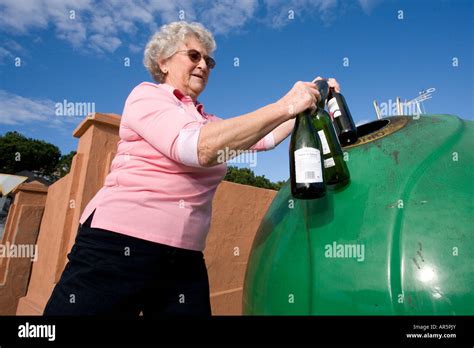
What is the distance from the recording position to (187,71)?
6.00 feet

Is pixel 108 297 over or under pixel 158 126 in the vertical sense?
under

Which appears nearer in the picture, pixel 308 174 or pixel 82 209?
pixel 308 174

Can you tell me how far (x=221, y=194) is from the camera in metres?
5.00

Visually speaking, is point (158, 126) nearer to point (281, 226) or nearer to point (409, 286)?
point (281, 226)

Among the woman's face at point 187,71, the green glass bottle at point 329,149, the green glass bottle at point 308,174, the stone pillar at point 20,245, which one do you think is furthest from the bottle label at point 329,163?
the stone pillar at point 20,245

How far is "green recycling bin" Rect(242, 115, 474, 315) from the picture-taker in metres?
1.23

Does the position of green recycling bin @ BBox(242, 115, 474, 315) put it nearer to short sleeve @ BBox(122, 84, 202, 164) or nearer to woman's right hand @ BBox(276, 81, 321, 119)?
woman's right hand @ BBox(276, 81, 321, 119)

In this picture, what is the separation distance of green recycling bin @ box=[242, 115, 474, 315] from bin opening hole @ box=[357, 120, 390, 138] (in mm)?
213

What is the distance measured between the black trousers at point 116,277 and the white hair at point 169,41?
3.08 ft

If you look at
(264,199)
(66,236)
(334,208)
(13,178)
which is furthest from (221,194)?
(13,178)

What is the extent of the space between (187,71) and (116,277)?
42.6 inches

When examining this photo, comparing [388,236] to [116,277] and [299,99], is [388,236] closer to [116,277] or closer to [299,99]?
[299,99]

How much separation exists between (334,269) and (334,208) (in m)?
0.26

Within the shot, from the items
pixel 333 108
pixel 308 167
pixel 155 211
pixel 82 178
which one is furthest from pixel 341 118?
pixel 82 178
